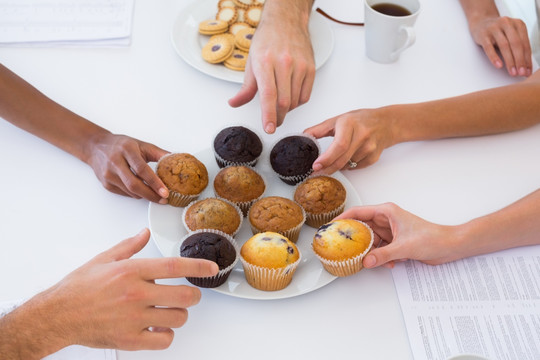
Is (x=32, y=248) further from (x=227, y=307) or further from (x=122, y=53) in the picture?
(x=122, y=53)

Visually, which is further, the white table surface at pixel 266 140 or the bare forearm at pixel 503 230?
the bare forearm at pixel 503 230

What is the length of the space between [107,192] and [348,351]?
2.56 feet

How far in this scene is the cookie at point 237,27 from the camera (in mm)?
1953

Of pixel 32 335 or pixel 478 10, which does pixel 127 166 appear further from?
pixel 478 10

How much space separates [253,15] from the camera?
6.60 feet

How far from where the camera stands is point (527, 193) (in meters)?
1.50

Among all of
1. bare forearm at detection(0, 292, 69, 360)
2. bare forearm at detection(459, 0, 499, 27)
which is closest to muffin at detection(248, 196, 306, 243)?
bare forearm at detection(0, 292, 69, 360)

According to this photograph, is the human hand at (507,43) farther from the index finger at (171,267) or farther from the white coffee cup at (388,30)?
the index finger at (171,267)

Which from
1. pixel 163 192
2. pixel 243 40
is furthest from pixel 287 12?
pixel 163 192

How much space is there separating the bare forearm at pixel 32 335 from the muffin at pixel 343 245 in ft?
1.96

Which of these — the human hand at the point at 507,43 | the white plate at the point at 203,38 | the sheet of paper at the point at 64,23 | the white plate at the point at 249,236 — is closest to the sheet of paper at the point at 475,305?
the white plate at the point at 249,236

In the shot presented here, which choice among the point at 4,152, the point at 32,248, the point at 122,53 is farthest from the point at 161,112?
the point at 32,248

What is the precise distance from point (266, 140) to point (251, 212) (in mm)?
326

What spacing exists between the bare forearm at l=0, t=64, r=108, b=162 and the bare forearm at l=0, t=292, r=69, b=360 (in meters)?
0.58
